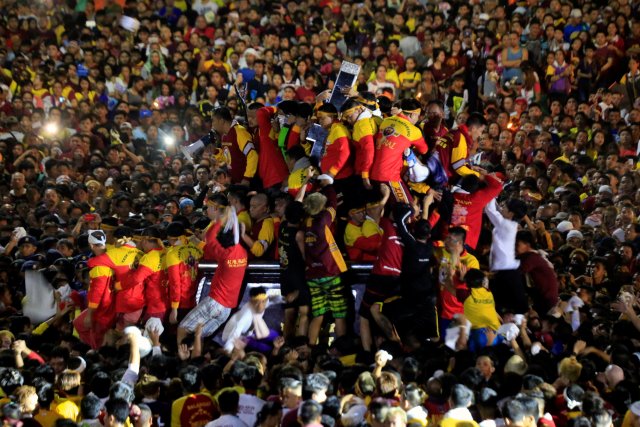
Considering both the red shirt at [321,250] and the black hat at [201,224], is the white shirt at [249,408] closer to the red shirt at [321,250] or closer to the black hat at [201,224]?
the red shirt at [321,250]

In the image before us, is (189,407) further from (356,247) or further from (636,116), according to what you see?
(636,116)

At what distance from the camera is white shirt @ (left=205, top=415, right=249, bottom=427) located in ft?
A: 25.2

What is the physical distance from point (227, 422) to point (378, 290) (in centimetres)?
279

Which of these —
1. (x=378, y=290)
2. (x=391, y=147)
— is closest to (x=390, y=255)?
(x=378, y=290)

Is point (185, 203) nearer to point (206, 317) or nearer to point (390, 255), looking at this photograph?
point (206, 317)

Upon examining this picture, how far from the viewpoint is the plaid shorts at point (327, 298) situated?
10.2 metres

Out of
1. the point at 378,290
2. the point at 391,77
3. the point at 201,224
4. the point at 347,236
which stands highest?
the point at 391,77

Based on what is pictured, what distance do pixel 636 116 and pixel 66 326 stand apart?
8099mm

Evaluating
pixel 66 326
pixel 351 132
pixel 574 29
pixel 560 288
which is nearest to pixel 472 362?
pixel 560 288

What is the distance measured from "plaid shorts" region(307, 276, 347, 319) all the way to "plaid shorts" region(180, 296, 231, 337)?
89 cm

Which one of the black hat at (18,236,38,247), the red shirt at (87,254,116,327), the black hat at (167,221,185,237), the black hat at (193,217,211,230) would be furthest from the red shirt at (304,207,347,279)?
the black hat at (18,236,38,247)

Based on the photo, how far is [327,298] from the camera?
1027 cm

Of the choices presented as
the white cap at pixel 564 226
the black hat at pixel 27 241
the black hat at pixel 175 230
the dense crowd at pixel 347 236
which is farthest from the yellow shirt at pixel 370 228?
the black hat at pixel 27 241

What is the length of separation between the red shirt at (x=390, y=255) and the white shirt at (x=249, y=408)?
2274 mm
